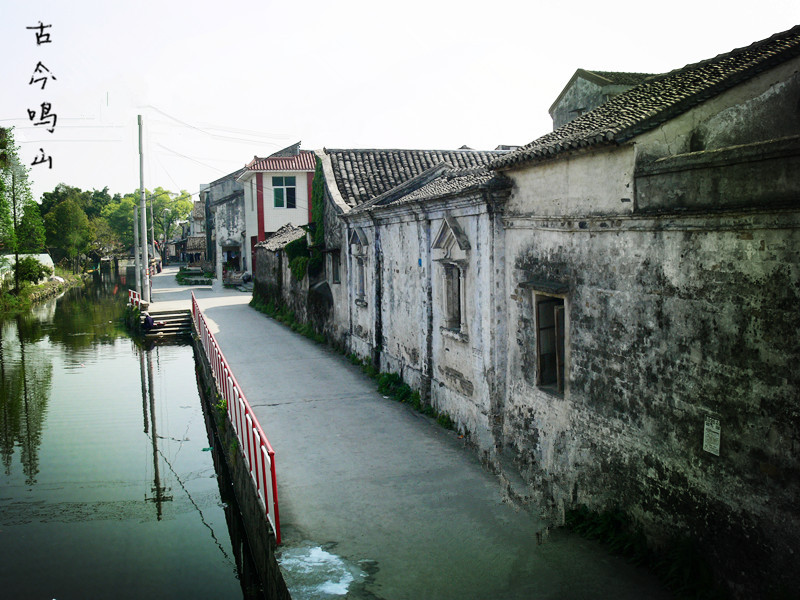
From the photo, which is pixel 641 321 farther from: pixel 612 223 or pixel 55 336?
pixel 55 336

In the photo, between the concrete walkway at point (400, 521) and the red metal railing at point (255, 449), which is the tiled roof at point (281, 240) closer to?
the concrete walkway at point (400, 521)

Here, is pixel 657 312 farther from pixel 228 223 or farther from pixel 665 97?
pixel 228 223

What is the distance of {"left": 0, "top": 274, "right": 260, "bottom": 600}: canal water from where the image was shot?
8.95 metres

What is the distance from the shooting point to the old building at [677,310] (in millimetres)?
5289

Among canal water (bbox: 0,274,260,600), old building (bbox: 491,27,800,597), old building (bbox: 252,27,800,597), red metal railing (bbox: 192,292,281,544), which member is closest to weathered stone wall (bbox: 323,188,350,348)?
canal water (bbox: 0,274,260,600)

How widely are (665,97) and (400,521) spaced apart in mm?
5459

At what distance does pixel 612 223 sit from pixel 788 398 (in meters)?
2.53

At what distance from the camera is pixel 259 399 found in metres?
13.7

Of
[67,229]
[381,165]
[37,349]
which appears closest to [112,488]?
[381,165]

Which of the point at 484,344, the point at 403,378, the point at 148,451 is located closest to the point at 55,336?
the point at 148,451

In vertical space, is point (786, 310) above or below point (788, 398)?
above

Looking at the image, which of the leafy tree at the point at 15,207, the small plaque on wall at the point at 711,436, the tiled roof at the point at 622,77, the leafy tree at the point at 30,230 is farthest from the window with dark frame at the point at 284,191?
the small plaque on wall at the point at 711,436

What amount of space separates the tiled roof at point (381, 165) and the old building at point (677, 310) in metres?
10.3

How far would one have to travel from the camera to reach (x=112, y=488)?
11.8 m
